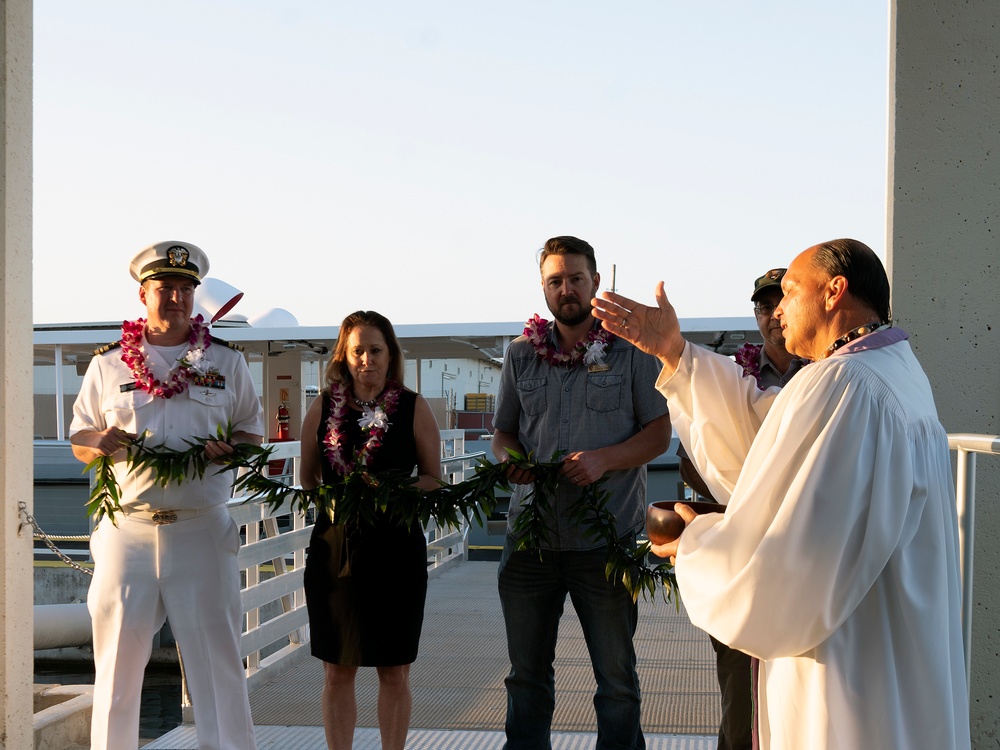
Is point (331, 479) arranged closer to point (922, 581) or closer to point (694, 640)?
point (922, 581)

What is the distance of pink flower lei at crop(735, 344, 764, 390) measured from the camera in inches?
147

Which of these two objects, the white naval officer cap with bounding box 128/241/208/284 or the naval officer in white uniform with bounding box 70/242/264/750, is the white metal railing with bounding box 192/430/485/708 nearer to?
the naval officer in white uniform with bounding box 70/242/264/750

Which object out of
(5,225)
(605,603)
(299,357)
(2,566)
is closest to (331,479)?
(605,603)

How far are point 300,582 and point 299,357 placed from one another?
15009mm

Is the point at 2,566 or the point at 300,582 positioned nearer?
the point at 2,566

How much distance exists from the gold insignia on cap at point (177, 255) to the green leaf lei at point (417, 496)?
2.32 ft

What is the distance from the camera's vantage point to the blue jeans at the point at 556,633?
360cm

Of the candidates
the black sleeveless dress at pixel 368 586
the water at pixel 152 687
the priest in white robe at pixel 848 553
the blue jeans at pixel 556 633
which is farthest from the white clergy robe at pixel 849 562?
the water at pixel 152 687

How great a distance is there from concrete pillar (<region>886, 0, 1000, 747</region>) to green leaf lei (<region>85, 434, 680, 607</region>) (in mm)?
1058

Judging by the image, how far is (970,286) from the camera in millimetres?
3346

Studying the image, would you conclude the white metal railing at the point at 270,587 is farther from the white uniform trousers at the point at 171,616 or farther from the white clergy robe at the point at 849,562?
the white clergy robe at the point at 849,562

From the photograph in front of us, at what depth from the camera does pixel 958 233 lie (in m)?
3.36

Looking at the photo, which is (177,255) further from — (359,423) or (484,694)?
(484,694)

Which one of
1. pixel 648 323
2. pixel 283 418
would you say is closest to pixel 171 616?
pixel 648 323
